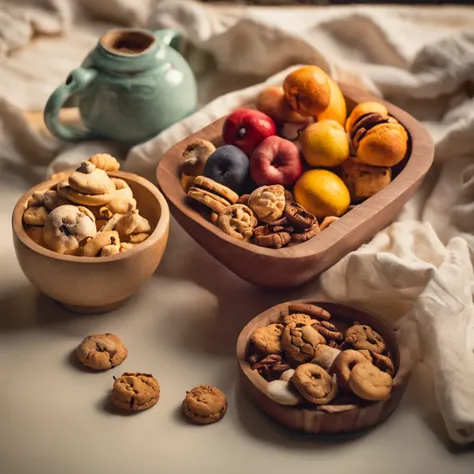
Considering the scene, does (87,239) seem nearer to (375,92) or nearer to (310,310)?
(310,310)

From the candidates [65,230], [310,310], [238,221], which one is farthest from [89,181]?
[310,310]

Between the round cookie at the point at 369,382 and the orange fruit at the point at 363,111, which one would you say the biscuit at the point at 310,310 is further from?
the orange fruit at the point at 363,111

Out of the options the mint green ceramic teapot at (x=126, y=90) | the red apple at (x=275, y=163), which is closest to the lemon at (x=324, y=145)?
the red apple at (x=275, y=163)

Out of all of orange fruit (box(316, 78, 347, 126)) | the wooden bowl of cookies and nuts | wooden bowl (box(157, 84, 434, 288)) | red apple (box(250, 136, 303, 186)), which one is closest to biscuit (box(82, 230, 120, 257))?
the wooden bowl of cookies and nuts

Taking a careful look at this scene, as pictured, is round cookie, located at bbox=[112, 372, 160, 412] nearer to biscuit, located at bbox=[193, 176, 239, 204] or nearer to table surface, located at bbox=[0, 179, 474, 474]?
table surface, located at bbox=[0, 179, 474, 474]

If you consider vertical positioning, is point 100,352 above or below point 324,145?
below

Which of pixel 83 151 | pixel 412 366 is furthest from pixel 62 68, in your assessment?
pixel 412 366
